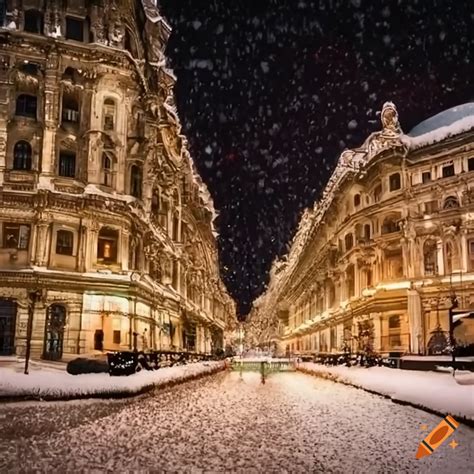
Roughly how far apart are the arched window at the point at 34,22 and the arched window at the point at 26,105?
154 inches

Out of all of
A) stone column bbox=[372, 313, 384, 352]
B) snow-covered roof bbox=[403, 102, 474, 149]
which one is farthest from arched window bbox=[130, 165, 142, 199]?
snow-covered roof bbox=[403, 102, 474, 149]

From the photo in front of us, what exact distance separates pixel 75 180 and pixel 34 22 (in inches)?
383

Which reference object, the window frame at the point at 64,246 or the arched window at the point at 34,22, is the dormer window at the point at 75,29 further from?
the window frame at the point at 64,246

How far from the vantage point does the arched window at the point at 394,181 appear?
53.9 meters

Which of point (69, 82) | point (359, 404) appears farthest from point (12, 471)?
point (69, 82)

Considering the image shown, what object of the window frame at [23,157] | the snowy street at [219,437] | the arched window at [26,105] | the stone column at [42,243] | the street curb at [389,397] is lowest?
the snowy street at [219,437]

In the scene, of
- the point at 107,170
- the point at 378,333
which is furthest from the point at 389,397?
the point at 378,333

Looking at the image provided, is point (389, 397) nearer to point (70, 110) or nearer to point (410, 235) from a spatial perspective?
point (70, 110)

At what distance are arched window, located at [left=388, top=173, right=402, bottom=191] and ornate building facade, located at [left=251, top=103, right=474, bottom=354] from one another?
0.08 m

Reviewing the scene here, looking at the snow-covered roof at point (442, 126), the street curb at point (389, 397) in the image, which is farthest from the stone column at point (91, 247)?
the snow-covered roof at point (442, 126)

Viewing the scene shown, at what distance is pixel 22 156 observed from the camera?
118 feet

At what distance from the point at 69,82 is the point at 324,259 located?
43997 millimetres

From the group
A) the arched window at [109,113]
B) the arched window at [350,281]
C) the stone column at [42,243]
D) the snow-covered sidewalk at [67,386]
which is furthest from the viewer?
the arched window at [350,281]

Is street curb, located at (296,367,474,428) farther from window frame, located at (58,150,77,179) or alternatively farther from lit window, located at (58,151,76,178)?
lit window, located at (58,151,76,178)
